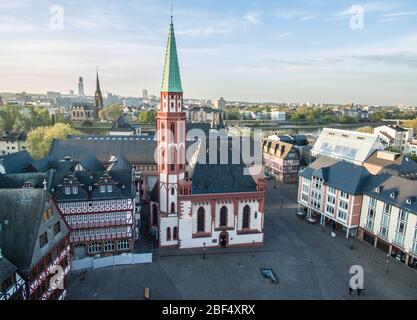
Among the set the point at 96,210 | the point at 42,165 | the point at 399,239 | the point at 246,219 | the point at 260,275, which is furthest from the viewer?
the point at 42,165

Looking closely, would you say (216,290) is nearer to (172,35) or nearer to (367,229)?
(367,229)

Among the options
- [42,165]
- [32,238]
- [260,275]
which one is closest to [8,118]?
[42,165]

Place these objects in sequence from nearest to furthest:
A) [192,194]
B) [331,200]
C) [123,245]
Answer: [123,245]
[192,194]
[331,200]

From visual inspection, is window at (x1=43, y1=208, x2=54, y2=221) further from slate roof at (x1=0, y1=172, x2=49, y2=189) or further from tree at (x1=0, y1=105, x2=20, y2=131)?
tree at (x1=0, y1=105, x2=20, y2=131)

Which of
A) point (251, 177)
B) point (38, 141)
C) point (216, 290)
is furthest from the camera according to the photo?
point (38, 141)

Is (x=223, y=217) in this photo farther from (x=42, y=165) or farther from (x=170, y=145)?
(x=42, y=165)

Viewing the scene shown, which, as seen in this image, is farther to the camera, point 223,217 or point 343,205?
point 343,205

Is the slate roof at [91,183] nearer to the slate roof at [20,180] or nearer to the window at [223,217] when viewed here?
the slate roof at [20,180]

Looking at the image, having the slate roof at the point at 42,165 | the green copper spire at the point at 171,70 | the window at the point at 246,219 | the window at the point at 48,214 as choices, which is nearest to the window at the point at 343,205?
the window at the point at 246,219
